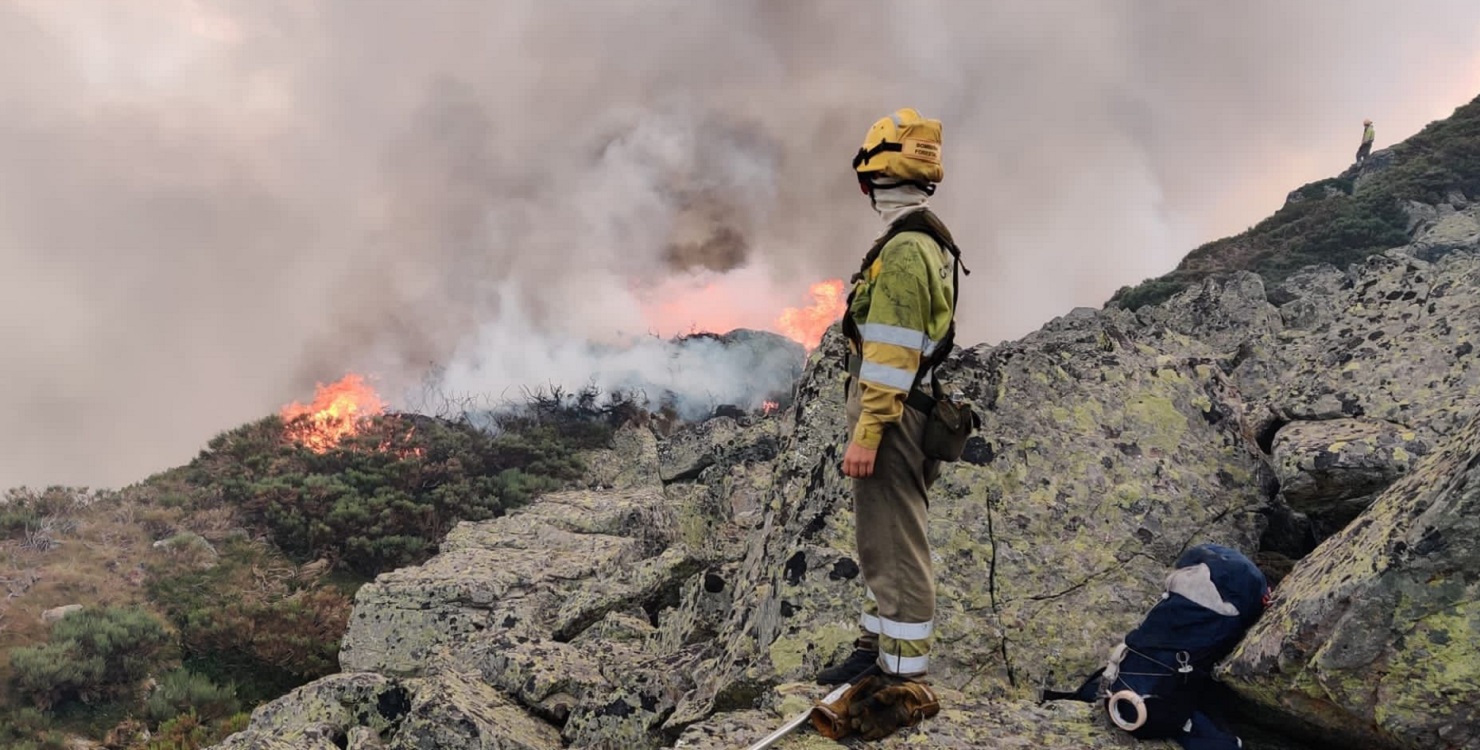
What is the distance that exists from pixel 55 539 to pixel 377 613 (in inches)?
949

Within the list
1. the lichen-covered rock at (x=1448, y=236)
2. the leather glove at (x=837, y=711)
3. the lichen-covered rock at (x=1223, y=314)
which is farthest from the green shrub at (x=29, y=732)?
the lichen-covered rock at (x=1448, y=236)

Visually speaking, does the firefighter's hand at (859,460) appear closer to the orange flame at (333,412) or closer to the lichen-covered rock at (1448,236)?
the lichen-covered rock at (1448,236)

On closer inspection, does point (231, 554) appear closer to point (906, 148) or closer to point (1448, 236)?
point (906, 148)

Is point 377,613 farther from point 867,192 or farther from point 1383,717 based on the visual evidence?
point 1383,717

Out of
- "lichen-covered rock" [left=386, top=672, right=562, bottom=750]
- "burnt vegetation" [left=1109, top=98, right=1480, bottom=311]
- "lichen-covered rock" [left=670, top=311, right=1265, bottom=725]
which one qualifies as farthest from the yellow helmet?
"burnt vegetation" [left=1109, top=98, right=1480, bottom=311]

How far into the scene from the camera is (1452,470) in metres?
3.60

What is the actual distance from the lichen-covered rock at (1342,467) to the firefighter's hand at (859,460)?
12.3 feet

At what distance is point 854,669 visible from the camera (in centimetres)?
460

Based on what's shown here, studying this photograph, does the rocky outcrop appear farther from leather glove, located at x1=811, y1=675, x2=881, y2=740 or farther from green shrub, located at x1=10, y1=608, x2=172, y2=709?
green shrub, located at x1=10, y1=608, x2=172, y2=709

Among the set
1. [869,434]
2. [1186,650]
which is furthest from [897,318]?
[1186,650]

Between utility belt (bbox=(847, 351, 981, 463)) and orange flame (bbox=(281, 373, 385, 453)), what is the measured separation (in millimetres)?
36503

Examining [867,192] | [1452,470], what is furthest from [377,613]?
[1452,470]

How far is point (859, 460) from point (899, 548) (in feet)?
2.01

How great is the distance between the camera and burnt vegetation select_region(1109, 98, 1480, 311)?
1838 inches
